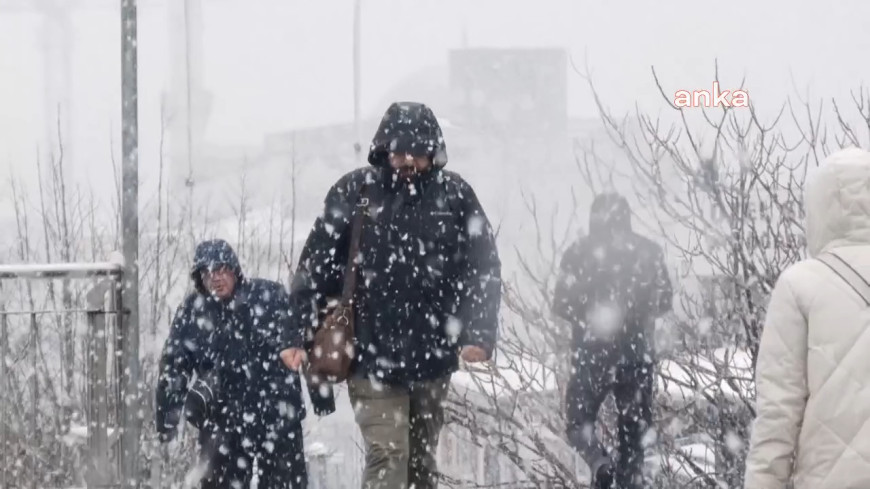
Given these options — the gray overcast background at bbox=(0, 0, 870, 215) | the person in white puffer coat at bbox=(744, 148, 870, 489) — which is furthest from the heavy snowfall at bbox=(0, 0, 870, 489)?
the gray overcast background at bbox=(0, 0, 870, 215)

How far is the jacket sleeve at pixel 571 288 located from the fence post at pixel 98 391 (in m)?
2.30

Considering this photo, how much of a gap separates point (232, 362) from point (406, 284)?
1.64 metres

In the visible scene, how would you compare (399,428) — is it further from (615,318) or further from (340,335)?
(615,318)

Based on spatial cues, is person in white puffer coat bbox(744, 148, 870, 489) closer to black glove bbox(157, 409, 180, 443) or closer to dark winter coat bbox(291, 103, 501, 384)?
dark winter coat bbox(291, 103, 501, 384)

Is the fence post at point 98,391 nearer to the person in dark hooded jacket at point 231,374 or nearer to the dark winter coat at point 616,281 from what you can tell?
the person in dark hooded jacket at point 231,374

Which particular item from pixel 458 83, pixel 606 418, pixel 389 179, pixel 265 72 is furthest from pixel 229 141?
pixel 389 179

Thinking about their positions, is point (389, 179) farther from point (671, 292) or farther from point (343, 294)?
point (671, 292)

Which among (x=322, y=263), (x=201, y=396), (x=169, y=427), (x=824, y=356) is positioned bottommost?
(x=169, y=427)

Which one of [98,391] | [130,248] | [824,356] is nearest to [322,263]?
[130,248]

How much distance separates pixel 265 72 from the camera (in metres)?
59.3

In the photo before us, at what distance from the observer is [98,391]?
223 inches

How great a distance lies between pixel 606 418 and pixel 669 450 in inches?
17.1

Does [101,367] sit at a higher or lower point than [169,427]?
higher

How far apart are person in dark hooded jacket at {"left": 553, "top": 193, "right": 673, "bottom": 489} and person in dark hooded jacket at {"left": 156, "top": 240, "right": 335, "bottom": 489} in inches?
57.7
